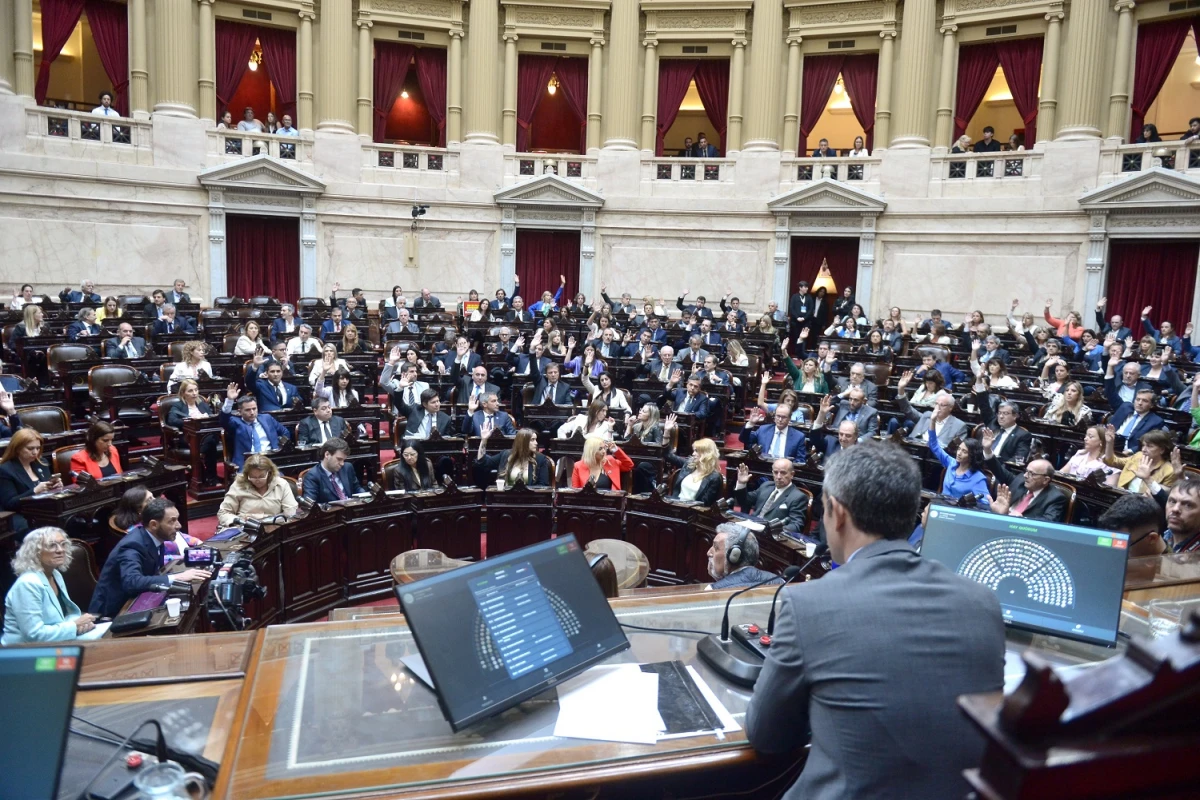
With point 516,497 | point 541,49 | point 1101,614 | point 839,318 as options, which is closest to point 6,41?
point 541,49

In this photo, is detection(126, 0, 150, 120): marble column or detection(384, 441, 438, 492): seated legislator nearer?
detection(384, 441, 438, 492): seated legislator

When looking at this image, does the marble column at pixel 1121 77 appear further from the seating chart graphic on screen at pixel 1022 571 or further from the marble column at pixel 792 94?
the seating chart graphic on screen at pixel 1022 571

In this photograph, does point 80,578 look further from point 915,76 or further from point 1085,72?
point 1085,72

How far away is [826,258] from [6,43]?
55.8ft

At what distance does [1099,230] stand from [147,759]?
59.5 ft

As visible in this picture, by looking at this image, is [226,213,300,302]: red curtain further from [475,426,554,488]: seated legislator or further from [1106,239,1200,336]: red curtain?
[1106,239,1200,336]: red curtain

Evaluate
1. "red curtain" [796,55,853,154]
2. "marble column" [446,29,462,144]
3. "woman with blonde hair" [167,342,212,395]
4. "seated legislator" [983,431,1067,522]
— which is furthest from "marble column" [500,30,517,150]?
"seated legislator" [983,431,1067,522]

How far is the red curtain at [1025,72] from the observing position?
17781 mm

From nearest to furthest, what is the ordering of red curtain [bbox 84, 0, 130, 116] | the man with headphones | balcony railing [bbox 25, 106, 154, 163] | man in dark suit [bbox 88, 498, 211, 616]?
1. man in dark suit [bbox 88, 498, 211, 616]
2. the man with headphones
3. balcony railing [bbox 25, 106, 154, 163]
4. red curtain [bbox 84, 0, 130, 116]

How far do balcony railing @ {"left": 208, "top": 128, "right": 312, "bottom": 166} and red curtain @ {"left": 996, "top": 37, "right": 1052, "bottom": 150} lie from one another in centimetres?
1502

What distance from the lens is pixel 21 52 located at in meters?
16.6

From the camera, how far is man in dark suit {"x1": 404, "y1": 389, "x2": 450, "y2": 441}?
31.7 feet

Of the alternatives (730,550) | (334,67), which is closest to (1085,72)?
(334,67)

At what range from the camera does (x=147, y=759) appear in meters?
2.06
